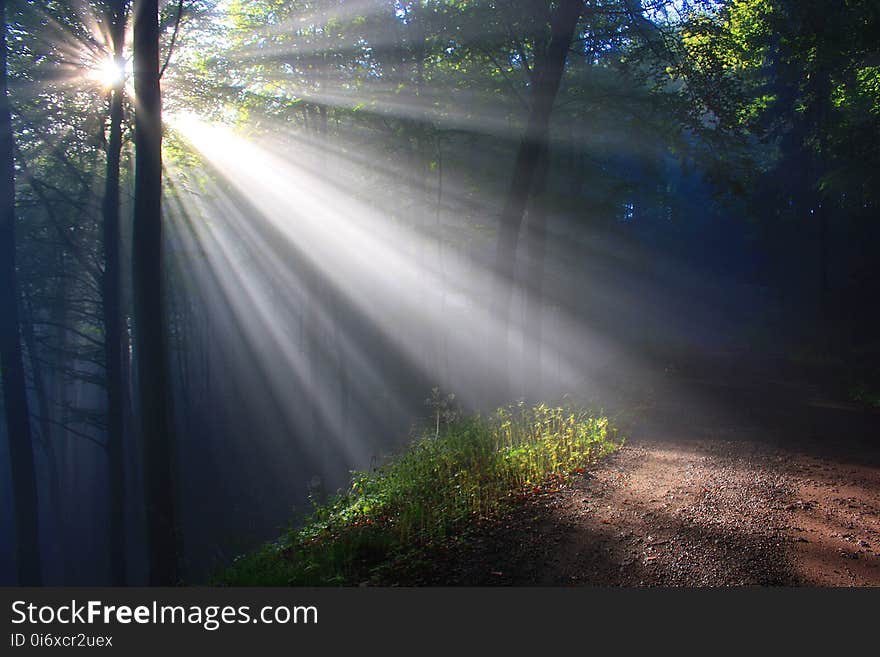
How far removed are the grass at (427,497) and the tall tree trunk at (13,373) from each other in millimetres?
5860

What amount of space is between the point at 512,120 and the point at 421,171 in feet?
9.96

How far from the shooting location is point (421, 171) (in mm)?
16312

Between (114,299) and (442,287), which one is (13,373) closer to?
(114,299)

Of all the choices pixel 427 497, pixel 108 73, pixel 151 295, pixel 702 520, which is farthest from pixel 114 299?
pixel 702 520

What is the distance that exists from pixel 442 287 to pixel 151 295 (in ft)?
43.4

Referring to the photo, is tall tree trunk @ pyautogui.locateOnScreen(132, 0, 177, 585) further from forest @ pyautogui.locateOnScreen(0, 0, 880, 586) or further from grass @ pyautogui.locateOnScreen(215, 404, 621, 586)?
grass @ pyautogui.locateOnScreen(215, 404, 621, 586)

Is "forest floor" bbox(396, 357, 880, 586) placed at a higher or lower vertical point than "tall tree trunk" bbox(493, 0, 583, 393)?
lower

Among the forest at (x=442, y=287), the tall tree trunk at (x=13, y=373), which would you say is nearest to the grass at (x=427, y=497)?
the forest at (x=442, y=287)

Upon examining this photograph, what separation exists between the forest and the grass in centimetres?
5

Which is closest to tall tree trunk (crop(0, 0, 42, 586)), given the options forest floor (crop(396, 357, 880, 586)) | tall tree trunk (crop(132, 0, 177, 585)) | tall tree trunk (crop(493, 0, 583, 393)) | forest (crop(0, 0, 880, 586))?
forest (crop(0, 0, 880, 586))

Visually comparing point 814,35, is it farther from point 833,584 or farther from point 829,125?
point 833,584

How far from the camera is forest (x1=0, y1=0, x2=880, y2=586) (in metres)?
5.57

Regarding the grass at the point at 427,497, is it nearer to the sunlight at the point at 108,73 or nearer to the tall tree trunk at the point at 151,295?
the tall tree trunk at the point at 151,295

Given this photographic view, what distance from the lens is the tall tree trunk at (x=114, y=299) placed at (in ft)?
35.6
